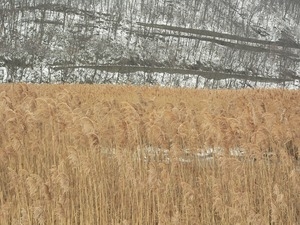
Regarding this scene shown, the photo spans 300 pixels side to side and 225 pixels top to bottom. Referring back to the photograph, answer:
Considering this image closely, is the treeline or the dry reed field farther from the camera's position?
the treeline

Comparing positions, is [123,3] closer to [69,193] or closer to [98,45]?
[98,45]

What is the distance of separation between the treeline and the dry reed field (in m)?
67.8

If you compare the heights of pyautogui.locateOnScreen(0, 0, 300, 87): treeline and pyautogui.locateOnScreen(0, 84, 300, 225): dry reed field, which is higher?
pyautogui.locateOnScreen(0, 84, 300, 225): dry reed field

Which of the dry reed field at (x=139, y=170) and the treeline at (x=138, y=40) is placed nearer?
the dry reed field at (x=139, y=170)

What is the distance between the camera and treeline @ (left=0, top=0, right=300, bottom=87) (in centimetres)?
8100

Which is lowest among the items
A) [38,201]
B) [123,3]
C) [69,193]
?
[123,3]

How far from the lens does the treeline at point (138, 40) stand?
81.0 metres

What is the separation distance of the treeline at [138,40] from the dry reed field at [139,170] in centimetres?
6782

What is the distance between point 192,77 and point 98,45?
682 inches

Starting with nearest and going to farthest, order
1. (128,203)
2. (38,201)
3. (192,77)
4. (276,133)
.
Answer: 1. (38,201)
2. (128,203)
3. (276,133)
4. (192,77)

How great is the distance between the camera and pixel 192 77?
86438 millimetres

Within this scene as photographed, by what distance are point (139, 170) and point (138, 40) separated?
289ft

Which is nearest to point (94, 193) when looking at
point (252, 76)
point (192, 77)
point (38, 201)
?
point (38, 201)

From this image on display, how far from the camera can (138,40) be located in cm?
9369
